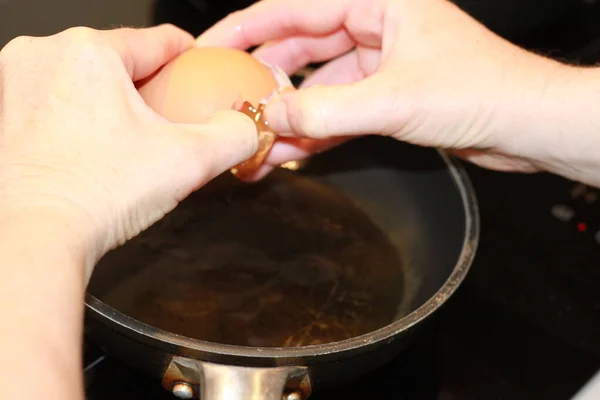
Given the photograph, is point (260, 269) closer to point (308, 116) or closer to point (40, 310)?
point (308, 116)

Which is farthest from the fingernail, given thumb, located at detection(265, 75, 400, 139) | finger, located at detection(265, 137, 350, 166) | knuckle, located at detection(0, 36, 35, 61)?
knuckle, located at detection(0, 36, 35, 61)

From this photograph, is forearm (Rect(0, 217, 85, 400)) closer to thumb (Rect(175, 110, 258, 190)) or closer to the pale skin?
the pale skin

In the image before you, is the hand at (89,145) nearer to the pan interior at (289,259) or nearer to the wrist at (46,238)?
the wrist at (46,238)

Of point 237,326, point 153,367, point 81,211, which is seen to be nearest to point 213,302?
point 237,326

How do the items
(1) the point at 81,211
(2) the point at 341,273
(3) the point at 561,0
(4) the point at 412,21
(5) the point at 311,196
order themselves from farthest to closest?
(3) the point at 561,0 < (5) the point at 311,196 < (2) the point at 341,273 < (4) the point at 412,21 < (1) the point at 81,211

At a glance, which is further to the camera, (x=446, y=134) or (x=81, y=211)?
(x=446, y=134)

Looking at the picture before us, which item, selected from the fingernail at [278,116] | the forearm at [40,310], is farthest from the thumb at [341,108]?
the forearm at [40,310]

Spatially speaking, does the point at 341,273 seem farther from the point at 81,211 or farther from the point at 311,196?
the point at 81,211
